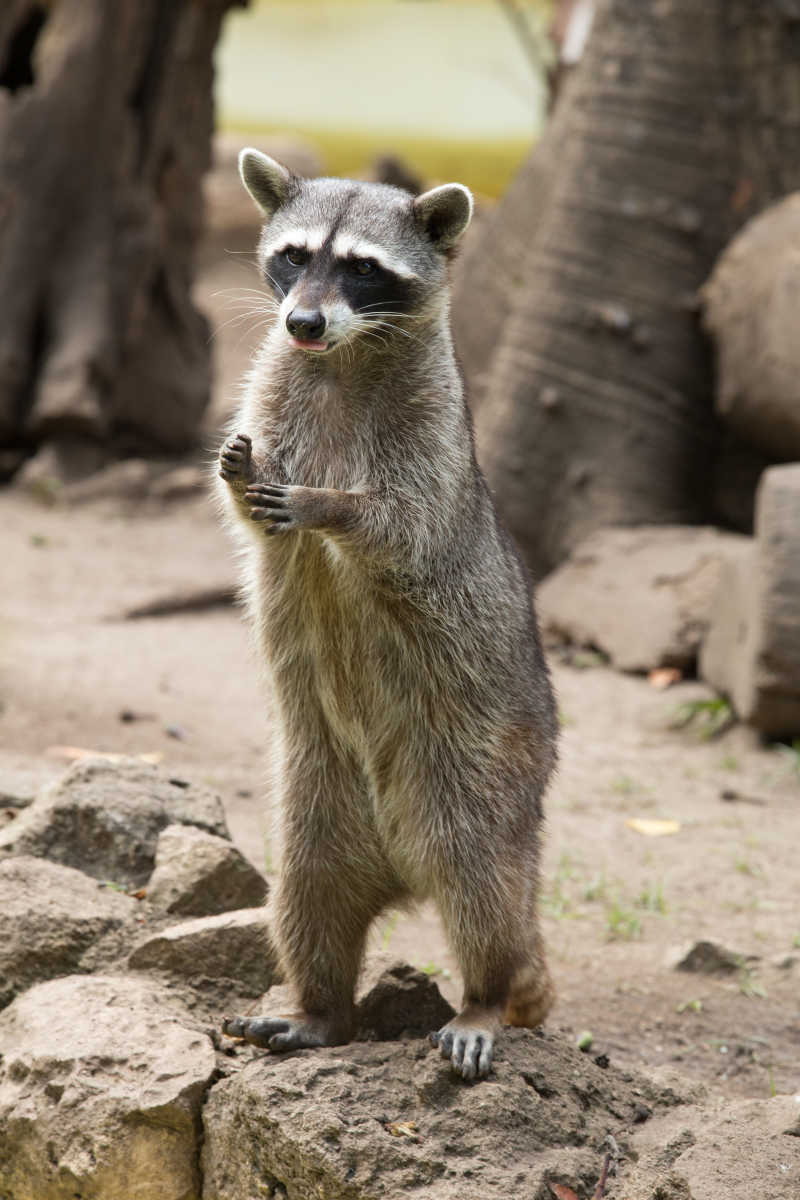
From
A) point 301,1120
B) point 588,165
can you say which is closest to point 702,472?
point 588,165

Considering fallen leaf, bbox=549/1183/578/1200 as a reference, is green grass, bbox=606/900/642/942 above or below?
below

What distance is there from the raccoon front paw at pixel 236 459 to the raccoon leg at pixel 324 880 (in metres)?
0.77

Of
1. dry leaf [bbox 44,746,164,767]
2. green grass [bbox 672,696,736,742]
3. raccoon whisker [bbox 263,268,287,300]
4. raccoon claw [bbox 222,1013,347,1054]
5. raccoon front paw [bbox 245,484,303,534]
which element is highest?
raccoon whisker [bbox 263,268,287,300]

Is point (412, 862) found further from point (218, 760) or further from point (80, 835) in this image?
point (218, 760)

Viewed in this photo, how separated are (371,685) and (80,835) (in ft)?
4.12

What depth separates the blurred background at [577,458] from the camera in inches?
226

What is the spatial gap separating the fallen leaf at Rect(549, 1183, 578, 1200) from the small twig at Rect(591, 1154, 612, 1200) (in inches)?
2.0

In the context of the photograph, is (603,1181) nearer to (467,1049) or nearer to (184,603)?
(467,1049)

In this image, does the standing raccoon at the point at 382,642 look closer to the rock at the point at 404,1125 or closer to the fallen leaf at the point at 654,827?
the rock at the point at 404,1125

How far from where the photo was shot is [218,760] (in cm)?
671

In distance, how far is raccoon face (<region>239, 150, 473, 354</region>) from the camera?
144 inches

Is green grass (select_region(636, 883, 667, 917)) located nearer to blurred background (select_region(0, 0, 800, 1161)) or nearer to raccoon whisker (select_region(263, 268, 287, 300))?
blurred background (select_region(0, 0, 800, 1161))

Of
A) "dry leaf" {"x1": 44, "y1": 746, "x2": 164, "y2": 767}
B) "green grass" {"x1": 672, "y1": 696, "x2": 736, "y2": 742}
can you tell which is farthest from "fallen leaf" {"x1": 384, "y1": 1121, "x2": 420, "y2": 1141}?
"green grass" {"x1": 672, "y1": 696, "x2": 736, "y2": 742}

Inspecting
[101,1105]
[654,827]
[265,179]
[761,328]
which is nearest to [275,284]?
[265,179]
